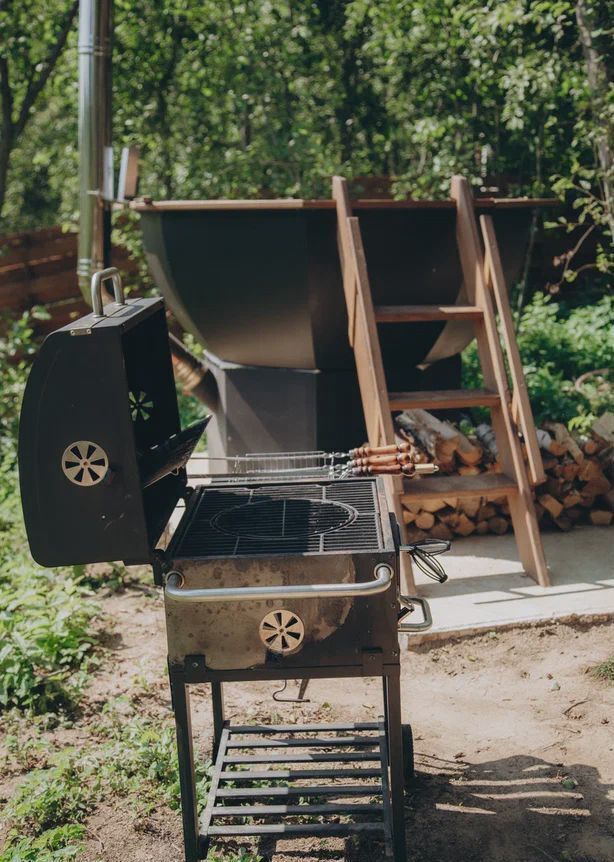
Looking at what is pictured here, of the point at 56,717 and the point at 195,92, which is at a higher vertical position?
the point at 195,92

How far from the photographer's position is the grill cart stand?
221cm

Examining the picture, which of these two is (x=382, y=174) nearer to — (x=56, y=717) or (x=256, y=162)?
(x=256, y=162)

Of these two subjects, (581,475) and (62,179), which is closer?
(581,475)

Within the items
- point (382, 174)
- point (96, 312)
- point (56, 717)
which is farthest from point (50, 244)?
point (96, 312)

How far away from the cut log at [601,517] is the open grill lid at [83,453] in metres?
3.14

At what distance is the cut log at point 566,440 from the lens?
15.4 feet

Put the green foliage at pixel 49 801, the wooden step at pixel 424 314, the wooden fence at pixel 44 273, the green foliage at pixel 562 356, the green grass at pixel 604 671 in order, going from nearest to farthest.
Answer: the green foliage at pixel 49 801 < the green grass at pixel 604 671 < the wooden step at pixel 424 314 < the green foliage at pixel 562 356 < the wooden fence at pixel 44 273

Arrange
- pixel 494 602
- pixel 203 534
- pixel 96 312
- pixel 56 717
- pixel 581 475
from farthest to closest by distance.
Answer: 1. pixel 581 475
2. pixel 494 602
3. pixel 56 717
4. pixel 203 534
5. pixel 96 312

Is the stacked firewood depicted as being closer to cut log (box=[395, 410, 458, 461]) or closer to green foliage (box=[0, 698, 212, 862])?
cut log (box=[395, 410, 458, 461])

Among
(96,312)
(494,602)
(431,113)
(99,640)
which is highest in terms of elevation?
(431,113)

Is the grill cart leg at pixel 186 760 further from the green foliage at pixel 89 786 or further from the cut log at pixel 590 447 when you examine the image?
the cut log at pixel 590 447

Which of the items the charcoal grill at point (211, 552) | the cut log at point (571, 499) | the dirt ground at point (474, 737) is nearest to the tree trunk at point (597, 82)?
the cut log at point (571, 499)

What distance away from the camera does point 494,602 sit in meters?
3.86

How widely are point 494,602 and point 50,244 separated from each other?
20.0ft
